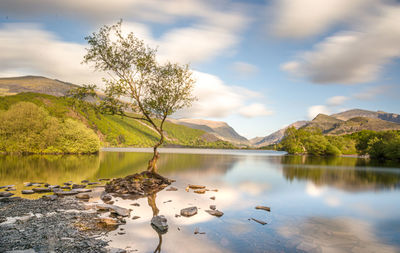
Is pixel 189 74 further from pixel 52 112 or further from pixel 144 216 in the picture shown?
pixel 52 112

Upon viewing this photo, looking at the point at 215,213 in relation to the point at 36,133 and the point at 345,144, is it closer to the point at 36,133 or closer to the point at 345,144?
the point at 36,133

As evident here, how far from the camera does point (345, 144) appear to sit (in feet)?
606

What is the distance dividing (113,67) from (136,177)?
50.7 feet

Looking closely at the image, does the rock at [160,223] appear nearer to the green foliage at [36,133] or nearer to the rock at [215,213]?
the rock at [215,213]

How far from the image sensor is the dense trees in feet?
386

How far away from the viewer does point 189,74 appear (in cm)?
3581

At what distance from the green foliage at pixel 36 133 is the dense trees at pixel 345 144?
434ft

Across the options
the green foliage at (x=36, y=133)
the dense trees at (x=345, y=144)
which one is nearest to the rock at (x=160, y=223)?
the green foliage at (x=36, y=133)

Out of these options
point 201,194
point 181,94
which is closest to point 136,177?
point 201,194

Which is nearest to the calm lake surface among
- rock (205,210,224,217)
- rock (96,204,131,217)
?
rock (205,210,224,217)

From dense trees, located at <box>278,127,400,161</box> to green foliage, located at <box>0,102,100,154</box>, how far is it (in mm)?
132404

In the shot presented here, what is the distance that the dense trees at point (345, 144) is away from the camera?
118 metres

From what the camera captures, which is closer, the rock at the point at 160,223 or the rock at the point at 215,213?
the rock at the point at 160,223

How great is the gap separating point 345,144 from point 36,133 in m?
194
